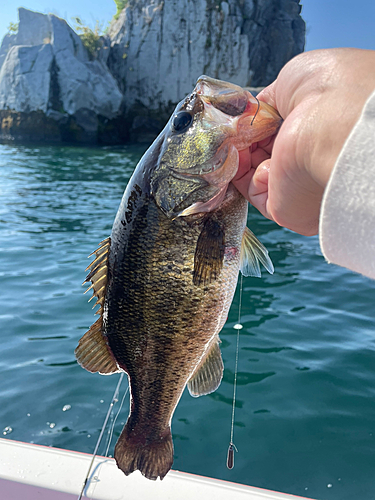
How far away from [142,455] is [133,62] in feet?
113

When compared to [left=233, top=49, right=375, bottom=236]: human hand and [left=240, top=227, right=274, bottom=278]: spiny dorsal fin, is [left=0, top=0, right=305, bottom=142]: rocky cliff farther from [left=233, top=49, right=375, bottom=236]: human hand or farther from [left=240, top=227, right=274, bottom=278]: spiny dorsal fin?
[left=233, top=49, right=375, bottom=236]: human hand

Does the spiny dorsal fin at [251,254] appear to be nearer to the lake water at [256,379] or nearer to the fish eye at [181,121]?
the fish eye at [181,121]

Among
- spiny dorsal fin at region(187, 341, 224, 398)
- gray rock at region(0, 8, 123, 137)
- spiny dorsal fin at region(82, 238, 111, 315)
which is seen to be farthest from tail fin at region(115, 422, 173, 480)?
gray rock at region(0, 8, 123, 137)

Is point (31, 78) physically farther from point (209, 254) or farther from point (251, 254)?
point (209, 254)

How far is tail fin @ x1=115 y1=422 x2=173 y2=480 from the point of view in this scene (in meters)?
1.96

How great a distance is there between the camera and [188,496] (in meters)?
2.39

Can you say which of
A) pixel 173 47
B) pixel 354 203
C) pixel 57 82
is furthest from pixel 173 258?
pixel 173 47

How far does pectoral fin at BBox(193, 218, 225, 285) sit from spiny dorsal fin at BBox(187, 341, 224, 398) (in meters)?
0.47

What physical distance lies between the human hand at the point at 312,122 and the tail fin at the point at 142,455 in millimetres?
1223

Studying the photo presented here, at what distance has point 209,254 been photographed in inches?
68.4

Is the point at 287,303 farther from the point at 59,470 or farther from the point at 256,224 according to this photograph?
the point at 256,224

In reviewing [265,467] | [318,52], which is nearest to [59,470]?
[265,467]

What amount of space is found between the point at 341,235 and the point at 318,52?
0.63 m

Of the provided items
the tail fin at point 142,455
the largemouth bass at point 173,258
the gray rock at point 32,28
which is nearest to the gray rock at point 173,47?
the gray rock at point 32,28
